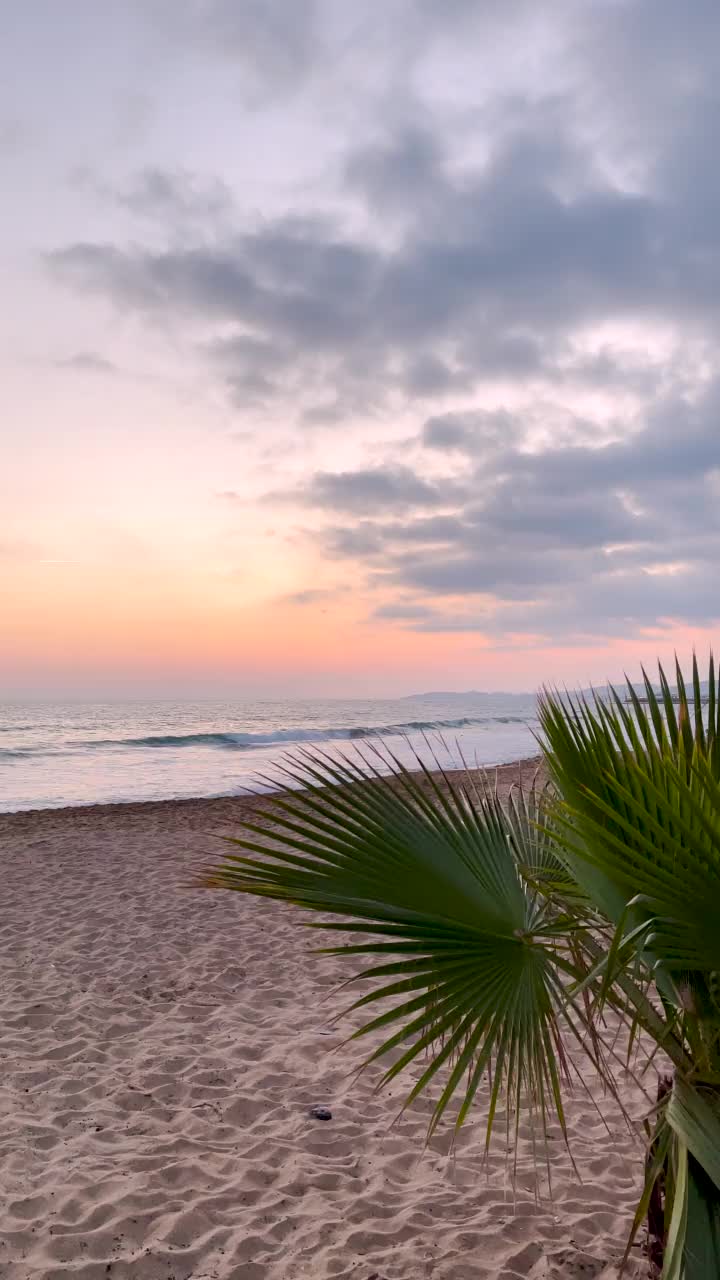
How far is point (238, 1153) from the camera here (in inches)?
145

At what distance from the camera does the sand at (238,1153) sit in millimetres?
2979

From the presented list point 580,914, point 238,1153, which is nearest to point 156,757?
point 238,1153

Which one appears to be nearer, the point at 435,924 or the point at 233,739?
the point at 435,924

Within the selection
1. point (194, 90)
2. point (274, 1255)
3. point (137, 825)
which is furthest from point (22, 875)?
point (194, 90)

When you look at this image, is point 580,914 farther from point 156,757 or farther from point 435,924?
point 156,757

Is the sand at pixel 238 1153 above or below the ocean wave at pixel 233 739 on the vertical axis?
above

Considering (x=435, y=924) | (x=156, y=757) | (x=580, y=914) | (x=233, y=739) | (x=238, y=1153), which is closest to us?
(x=435, y=924)

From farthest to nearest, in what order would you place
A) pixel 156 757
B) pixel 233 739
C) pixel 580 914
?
1. pixel 233 739
2. pixel 156 757
3. pixel 580 914

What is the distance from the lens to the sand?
2.98 metres

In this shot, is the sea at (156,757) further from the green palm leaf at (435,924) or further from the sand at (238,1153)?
the green palm leaf at (435,924)

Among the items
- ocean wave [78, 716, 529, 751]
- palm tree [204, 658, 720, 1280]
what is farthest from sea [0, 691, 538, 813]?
palm tree [204, 658, 720, 1280]

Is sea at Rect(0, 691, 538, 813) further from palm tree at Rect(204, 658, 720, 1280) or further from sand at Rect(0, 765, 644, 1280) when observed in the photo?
palm tree at Rect(204, 658, 720, 1280)

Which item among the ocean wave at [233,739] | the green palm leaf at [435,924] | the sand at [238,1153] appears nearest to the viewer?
the green palm leaf at [435,924]

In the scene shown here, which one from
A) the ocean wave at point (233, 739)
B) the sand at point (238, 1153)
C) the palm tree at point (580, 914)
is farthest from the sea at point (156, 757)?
the palm tree at point (580, 914)
